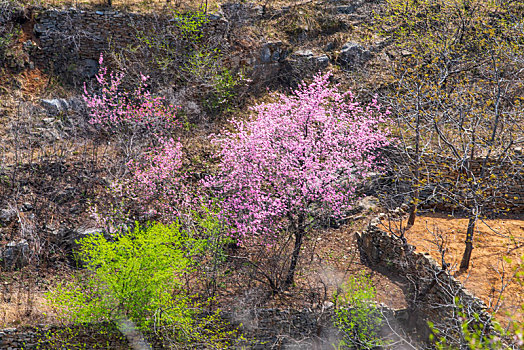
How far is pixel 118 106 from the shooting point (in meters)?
16.7

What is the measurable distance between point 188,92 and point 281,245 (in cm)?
735

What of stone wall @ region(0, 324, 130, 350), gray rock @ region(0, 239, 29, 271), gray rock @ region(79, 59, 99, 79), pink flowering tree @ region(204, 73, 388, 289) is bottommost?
stone wall @ region(0, 324, 130, 350)

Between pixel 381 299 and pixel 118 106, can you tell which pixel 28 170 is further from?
pixel 381 299

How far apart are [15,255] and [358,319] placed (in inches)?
379

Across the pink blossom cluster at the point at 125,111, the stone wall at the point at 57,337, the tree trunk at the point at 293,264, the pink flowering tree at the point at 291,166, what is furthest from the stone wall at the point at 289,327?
the pink blossom cluster at the point at 125,111

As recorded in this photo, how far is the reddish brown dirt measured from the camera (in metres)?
9.86

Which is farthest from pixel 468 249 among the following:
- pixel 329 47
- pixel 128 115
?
pixel 128 115

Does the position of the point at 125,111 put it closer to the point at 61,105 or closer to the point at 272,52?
the point at 61,105

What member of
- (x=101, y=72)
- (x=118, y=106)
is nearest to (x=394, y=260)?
(x=118, y=106)

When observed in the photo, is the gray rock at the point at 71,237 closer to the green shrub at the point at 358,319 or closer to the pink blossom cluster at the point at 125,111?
the pink blossom cluster at the point at 125,111

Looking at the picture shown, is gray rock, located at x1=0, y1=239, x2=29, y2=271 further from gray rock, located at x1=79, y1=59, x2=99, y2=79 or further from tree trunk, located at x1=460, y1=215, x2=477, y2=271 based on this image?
tree trunk, located at x1=460, y1=215, x2=477, y2=271

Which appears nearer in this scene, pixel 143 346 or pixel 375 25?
pixel 143 346

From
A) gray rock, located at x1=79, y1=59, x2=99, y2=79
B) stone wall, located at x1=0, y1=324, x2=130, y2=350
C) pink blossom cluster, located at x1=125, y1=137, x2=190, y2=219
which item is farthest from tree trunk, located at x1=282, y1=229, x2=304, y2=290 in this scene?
gray rock, located at x1=79, y1=59, x2=99, y2=79

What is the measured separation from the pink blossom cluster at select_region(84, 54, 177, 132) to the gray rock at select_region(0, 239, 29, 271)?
486 cm
